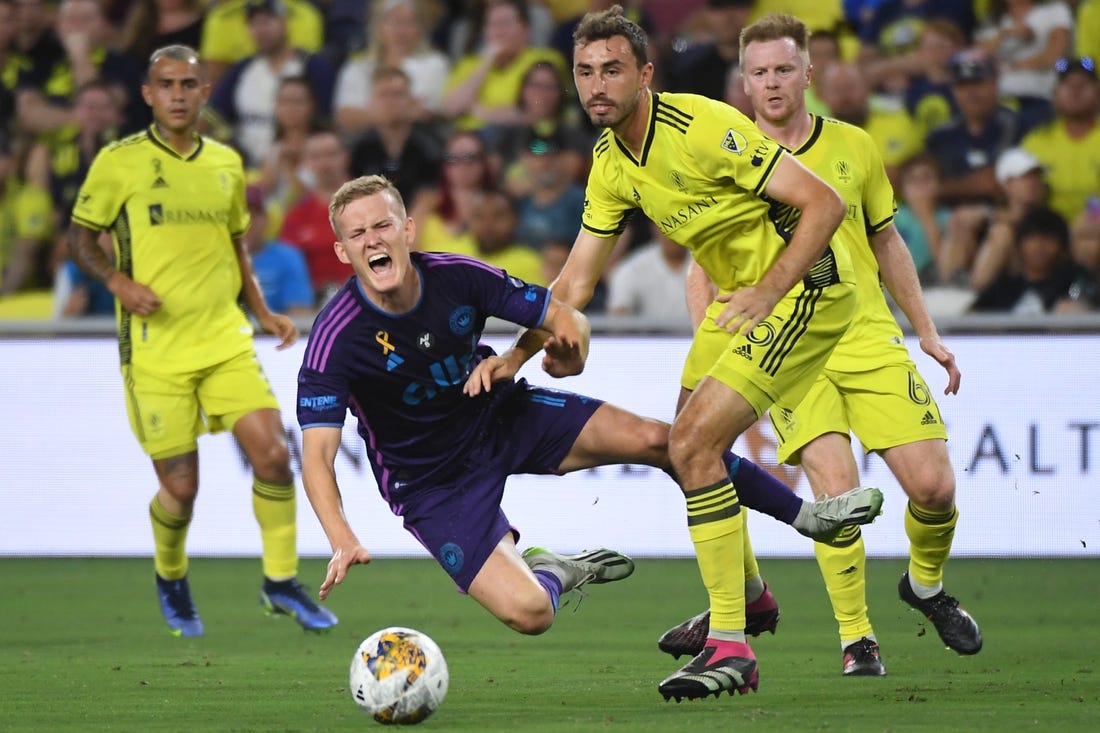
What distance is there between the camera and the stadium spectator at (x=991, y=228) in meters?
10.9

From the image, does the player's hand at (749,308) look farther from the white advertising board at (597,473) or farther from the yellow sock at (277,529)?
the white advertising board at (597,473)

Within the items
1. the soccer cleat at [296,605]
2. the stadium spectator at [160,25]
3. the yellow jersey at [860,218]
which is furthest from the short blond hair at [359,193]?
the stadium spectator at [160,25]

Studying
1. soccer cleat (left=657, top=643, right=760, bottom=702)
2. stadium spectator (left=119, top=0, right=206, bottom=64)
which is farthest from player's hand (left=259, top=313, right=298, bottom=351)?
stadium spectator (left=119, top=0, right=206, bottom=64)

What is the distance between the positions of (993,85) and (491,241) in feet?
12.0

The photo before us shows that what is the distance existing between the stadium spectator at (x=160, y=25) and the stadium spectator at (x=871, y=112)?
5.13 m

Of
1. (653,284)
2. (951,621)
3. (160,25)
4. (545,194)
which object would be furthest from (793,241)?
(160,25)

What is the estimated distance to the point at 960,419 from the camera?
9672 mm

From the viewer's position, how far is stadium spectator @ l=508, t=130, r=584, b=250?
1176cm

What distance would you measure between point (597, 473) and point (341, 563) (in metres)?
5.09

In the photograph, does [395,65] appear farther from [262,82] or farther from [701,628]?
[701,628]

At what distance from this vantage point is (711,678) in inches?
210

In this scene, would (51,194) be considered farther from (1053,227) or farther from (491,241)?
(1053,227)

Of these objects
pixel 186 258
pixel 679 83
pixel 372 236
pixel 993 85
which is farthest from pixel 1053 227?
pixel 372 236

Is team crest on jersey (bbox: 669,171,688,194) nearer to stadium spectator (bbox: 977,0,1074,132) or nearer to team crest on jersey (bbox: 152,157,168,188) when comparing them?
team crest on jersey (bbox: 152,157,168,188)
